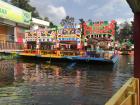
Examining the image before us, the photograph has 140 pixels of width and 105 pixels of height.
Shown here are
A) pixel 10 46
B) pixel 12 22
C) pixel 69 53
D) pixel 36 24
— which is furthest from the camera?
pixel 36 24

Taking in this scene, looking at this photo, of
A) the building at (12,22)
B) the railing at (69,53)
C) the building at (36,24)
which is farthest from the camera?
the building at (36,24)

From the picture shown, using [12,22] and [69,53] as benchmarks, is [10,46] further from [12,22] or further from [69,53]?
[69,53]

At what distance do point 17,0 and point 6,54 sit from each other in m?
45.9

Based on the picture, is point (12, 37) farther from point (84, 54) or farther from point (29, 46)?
point (84, 54)

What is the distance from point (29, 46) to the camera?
43750 mm

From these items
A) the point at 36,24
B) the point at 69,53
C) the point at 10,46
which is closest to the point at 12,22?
the point at 10,46

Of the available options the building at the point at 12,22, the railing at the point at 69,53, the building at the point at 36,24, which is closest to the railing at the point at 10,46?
the building at the point at 12,22

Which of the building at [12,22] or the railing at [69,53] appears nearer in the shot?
the railing at [69,53]

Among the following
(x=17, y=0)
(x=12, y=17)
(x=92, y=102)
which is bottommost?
(x=92, y=102)

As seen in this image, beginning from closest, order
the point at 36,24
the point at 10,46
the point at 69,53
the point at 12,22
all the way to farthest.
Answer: the point at 69,53 → the point at 10,46 → the point at 12,22 → the point at 36,24

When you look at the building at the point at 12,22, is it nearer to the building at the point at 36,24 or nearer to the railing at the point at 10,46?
the railing at the point at 10,46

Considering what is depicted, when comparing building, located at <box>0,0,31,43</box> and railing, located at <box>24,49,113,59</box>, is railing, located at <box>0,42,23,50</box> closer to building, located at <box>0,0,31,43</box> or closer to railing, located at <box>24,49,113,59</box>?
building, located at <box>0,0,31,43</box>

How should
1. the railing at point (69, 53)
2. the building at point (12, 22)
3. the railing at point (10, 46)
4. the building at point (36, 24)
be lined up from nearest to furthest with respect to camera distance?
the railing at point (69, 53), the railing at point (10, 46), the building at point (12, 22), the building at point (36, 24)

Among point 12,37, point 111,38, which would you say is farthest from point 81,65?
point 12,37
